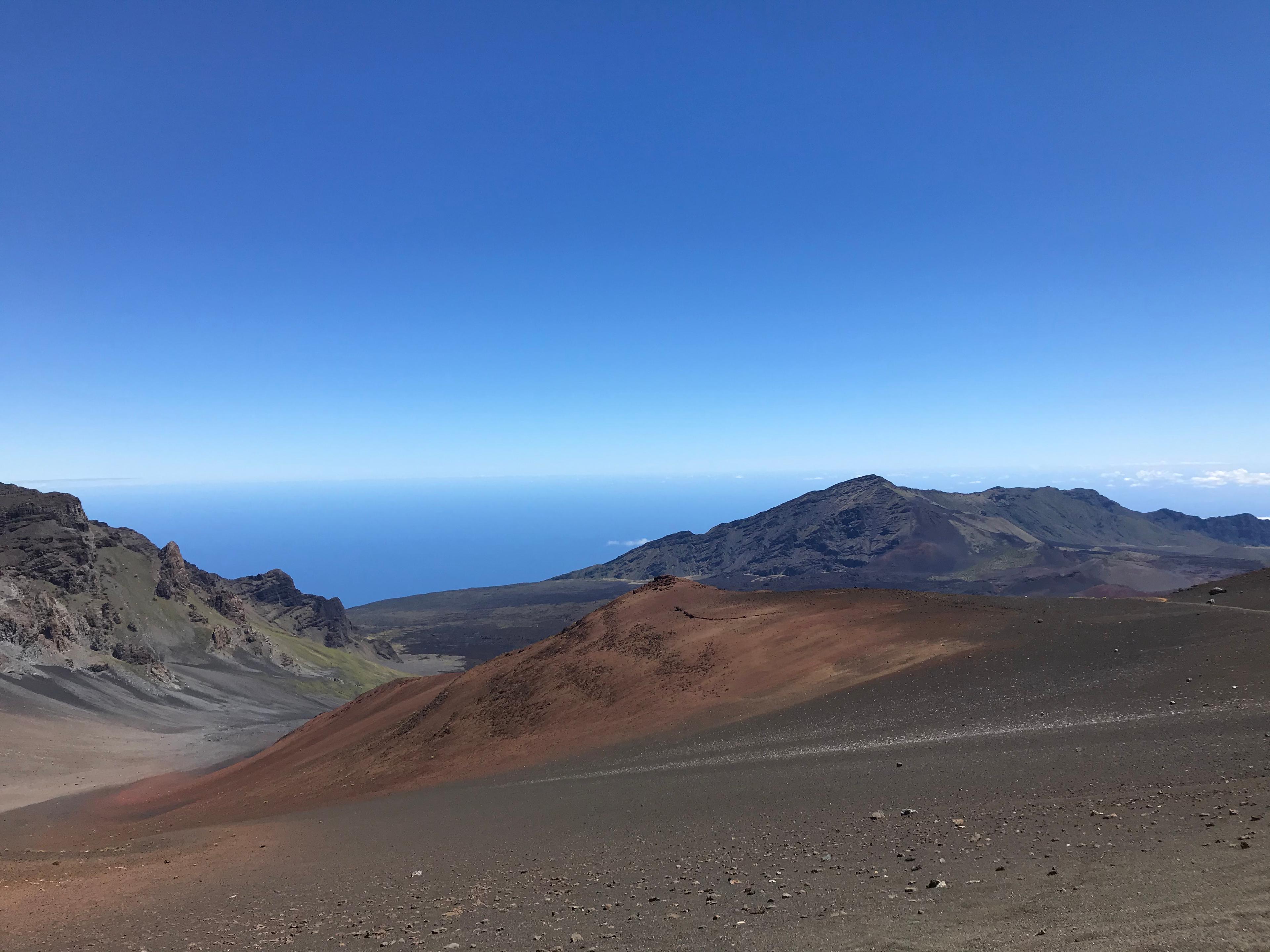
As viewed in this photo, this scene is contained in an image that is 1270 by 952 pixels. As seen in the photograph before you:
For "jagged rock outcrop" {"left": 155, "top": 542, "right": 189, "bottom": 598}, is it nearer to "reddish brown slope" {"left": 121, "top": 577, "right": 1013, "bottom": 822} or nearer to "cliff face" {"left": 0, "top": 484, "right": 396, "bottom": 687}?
"cliff face" {"left": 0, "top": 484, "right": 396, "bottom": 687}

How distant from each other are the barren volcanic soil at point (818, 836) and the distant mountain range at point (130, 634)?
68.1m

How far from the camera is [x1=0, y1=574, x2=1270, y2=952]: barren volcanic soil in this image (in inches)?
410

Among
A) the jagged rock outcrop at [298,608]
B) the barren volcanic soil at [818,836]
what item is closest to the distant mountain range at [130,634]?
the jagged rock outcrop at [298,608]

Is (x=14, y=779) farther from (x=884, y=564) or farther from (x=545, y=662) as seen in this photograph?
(x=884, y=564)

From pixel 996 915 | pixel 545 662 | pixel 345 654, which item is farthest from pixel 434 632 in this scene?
pixel 996 915

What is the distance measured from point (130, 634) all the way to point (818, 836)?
11024cm

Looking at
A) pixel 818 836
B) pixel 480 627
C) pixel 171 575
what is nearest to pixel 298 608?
pixel 171 575

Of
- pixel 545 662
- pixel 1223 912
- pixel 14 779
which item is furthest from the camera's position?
pixel 14 779

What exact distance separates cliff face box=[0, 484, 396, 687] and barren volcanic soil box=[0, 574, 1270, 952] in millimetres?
71437

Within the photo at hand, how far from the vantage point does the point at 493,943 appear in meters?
11.4

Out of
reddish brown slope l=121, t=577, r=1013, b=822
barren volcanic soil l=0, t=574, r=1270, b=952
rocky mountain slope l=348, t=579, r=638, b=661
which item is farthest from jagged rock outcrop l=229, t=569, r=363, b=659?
barren volcanic soil l=0, t=574, r=1270, b=952

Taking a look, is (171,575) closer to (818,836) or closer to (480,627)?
(480,627)

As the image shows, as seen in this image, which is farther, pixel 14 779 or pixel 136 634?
pixel 136 634

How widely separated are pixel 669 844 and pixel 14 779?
5725cm
